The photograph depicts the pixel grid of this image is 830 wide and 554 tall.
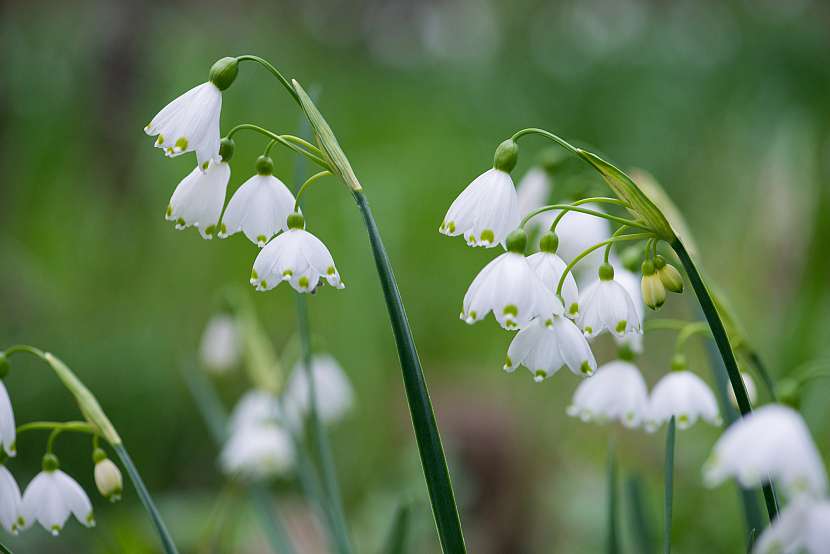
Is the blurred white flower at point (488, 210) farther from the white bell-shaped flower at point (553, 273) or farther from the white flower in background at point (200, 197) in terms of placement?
the white flower in background at point (200, 197)

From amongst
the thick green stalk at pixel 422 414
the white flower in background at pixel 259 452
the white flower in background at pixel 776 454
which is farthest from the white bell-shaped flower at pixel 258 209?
the white flower in background at pixel 259 452

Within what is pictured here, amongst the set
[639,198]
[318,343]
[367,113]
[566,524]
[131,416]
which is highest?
[367,113]

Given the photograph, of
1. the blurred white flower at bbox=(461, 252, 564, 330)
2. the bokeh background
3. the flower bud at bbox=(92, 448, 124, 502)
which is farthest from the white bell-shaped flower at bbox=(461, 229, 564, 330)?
the bokeh background

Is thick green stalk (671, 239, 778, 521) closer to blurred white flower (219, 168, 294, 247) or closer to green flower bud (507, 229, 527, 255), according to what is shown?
green flower bud (507, 229, 527, 255)

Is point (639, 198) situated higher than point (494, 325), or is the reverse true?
point (639, 198)

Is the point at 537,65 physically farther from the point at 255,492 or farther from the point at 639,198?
the point at 639,198

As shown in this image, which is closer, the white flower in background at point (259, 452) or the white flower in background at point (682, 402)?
the white flower in background at point (682, 402)

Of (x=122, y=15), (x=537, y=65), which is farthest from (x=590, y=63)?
(x=122, y=15)
